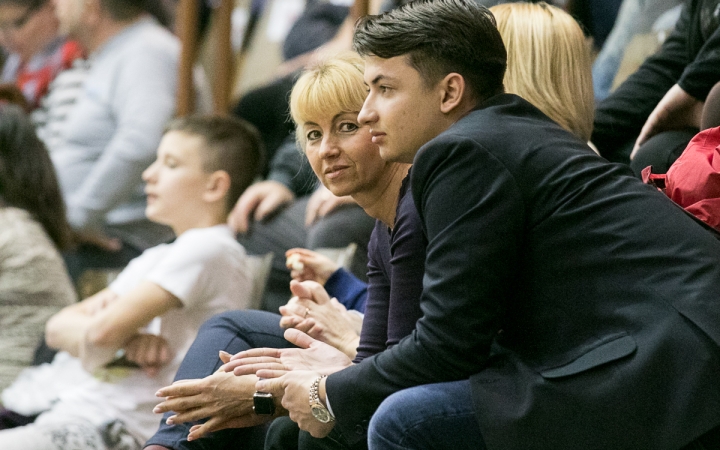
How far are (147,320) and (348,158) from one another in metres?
0.69

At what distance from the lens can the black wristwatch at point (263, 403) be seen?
1518 millimetres

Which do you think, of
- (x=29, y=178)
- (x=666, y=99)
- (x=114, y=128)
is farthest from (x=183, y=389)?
(x=114, y=128)

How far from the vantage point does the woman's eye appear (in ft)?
5.68

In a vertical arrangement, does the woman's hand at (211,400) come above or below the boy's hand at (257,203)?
above

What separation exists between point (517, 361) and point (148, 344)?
1.10 m

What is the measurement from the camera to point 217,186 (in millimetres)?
2410

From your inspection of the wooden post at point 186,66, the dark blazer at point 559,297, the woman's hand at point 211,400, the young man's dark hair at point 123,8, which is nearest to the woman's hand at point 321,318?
the woman's hand at point 211,400

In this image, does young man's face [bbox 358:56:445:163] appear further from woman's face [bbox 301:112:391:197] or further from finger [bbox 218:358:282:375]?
finger [bbox 218:358:282:375]

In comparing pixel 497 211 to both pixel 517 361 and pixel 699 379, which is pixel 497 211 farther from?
pixel 699 379

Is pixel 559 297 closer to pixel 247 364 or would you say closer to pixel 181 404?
pixel 247 364

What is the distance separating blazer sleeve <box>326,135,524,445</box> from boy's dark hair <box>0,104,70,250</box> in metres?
1.75

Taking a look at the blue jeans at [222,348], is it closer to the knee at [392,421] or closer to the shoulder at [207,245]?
the shoulder at [207,245]

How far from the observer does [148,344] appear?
2141 millimetres

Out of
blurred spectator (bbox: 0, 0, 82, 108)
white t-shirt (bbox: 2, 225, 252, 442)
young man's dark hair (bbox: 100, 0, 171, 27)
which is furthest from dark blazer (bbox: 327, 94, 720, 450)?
blurred spectator (bbox: 0, 0, 82, 108)
